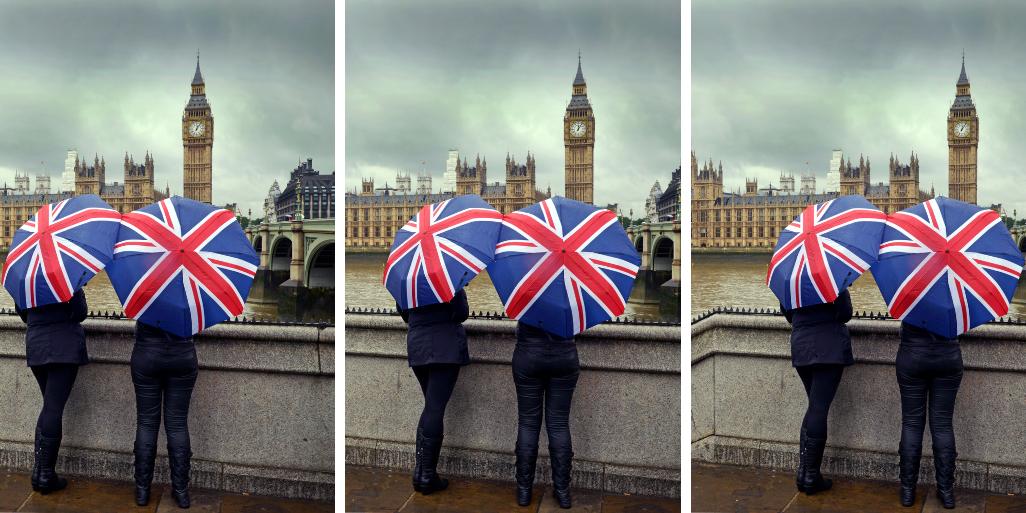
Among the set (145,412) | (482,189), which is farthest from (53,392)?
(482,189)

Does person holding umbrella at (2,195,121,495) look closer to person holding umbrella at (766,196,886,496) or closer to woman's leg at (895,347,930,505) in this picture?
person holding umbrella at (766,196,886,496)

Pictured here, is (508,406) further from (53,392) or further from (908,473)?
(53,392)

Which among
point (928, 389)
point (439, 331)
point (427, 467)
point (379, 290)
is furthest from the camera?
point (379, 290)

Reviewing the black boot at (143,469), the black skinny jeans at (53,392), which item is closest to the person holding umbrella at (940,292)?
the black boot at (143,469)

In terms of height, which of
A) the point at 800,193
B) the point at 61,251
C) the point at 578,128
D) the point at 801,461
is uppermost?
the point at 578,128

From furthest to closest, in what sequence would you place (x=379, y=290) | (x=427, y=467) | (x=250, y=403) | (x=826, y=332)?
(x=250, y=403) < (x=379, y=290) < (x=427, y=467) < (x=826, y=332)

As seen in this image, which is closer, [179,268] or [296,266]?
[179,268]
